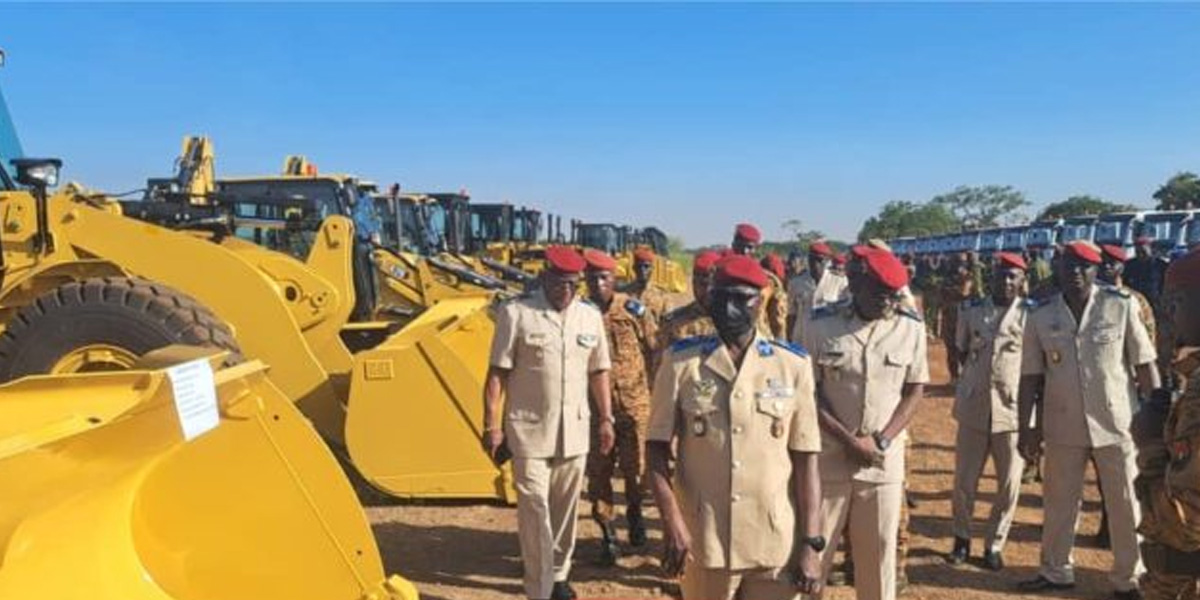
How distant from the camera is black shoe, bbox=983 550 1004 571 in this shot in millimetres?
5508

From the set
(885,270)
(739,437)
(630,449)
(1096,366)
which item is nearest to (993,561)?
(1096,366)

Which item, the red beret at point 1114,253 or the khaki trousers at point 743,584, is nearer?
the khaki trousers at point 743,584

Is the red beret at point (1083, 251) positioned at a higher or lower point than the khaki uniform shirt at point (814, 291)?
higher

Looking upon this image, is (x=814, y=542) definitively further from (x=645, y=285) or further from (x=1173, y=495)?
(x=645, y=285)

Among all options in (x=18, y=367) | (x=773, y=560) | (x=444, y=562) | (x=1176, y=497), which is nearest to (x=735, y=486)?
(x=773, y=560)

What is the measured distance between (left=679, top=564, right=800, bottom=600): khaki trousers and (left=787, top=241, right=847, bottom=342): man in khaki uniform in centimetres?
556

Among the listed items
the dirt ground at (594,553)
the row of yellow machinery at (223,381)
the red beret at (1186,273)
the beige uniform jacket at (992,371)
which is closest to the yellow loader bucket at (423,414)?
the row of yellow machinery at (223,381)

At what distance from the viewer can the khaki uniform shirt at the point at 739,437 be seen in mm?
2994

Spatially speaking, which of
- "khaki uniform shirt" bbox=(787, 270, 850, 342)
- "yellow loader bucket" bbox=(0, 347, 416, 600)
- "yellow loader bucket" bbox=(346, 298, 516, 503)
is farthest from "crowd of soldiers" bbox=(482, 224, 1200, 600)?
"khaki uniform shirt" bbox=(787, 270, 850, 342)

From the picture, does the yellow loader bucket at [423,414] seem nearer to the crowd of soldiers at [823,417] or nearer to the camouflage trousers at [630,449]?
the camouflage trousers at [630,449]

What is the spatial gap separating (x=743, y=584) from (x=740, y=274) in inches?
40.4

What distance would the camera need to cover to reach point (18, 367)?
17.2 feet

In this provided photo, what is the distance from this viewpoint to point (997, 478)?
5.58m

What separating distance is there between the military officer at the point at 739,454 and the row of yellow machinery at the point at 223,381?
3.34 feet
